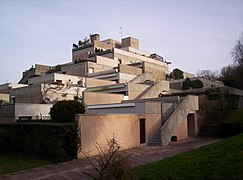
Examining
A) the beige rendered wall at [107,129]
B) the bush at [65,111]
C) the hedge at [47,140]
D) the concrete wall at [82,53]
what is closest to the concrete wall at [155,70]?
the concrete wall at [82,53]

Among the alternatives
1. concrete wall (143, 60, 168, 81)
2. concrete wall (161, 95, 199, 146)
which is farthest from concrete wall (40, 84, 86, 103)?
concrete wall (143, 60, 168, 81)

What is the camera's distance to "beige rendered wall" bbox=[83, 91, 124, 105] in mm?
27000

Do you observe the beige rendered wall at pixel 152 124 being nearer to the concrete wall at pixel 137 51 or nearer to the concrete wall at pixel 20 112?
the concrete wall at pixel 20 112

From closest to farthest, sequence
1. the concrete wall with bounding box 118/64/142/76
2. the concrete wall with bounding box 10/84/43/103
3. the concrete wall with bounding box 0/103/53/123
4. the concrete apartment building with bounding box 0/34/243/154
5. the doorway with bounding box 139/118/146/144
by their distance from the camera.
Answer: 1. the concrete apartment building with bounding box 0/34/243/154
2. the doorway with bounding box 139/118/146/144
3. the concrete wall with bounding box 0/103/53/123
4. the concrete wall with bounding box 10/84/43/103
5. the concrete wall with bounding box 118/64/142/76

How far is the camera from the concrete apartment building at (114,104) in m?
17.7

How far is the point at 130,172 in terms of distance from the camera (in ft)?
19.1

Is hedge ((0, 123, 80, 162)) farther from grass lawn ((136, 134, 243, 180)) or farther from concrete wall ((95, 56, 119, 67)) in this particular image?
concrete wall ((95, 56, 119, 67))

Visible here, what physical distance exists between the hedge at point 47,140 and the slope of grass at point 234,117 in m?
15.6

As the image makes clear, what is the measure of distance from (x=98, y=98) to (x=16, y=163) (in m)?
14.5

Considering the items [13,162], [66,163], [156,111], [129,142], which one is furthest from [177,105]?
A: [13,162]

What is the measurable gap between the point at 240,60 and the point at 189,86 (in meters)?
7.70

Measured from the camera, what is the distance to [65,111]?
59.2 feet

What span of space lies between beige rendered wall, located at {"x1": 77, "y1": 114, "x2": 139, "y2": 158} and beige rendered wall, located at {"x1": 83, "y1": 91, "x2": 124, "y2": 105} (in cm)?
863

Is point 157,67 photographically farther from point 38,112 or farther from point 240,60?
point 38,112
